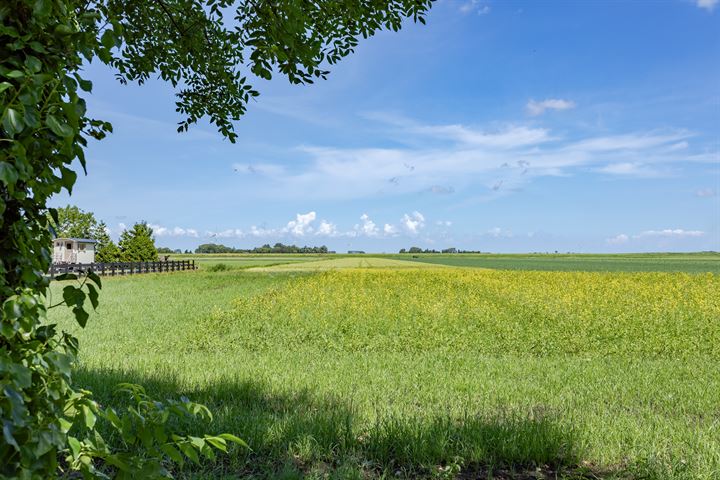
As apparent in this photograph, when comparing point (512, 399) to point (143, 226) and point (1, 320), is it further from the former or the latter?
point (143, 226)

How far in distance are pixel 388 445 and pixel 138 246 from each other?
68.8 meters

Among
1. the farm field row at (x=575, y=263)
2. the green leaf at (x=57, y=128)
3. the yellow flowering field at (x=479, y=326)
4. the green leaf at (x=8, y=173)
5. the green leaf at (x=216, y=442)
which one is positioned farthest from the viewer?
the farm field row at (x=575, y=263)

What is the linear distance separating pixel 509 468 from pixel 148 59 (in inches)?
274

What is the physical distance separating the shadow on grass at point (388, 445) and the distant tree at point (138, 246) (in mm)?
66452

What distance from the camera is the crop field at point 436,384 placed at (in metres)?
4.44

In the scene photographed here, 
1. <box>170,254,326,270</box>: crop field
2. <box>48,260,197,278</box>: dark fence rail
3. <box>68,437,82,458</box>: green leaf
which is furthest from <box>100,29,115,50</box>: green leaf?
<box>170,254,326,270</box>: crop field

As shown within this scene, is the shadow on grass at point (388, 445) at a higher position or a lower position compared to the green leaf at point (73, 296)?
lower

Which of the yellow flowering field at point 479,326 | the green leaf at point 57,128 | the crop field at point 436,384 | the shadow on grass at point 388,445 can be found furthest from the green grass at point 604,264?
the green leaf at point 57,128

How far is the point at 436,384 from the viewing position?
24.0 feet

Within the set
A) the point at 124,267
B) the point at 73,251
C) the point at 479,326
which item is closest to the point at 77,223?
the point at 73,251

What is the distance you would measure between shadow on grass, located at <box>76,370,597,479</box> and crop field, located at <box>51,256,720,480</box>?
2cm

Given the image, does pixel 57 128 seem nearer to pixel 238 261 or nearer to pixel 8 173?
pixel 8 173

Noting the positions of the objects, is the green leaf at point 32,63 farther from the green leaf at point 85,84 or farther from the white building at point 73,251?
the white building at point 73,251

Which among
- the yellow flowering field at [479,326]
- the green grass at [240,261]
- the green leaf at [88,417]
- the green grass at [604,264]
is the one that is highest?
the green leaf at [88,417]
